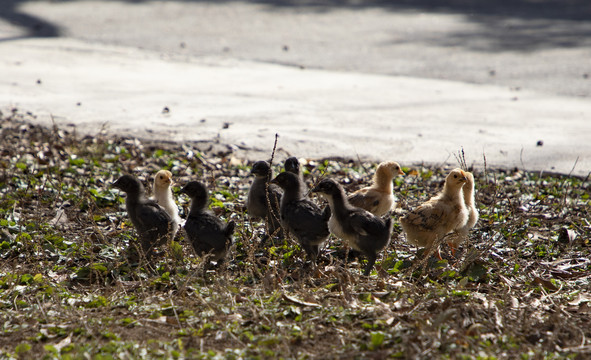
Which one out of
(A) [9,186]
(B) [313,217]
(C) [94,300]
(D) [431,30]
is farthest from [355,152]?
(D) [431,30]

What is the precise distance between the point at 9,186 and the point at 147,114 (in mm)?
3324

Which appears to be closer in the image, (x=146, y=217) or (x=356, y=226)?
(x=356, y=226)

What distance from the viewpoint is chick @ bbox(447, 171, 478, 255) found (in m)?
6.15

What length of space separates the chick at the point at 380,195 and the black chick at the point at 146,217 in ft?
5.88

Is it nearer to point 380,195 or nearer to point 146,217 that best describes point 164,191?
point 146,217

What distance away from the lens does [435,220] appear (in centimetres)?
604

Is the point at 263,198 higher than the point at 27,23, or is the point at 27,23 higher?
the point at 27,23

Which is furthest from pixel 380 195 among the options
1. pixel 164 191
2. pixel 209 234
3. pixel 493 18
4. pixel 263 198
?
pixel 493 18

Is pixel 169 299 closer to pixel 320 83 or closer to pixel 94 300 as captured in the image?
pixel 94 300

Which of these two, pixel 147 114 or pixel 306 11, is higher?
pixel 306 11

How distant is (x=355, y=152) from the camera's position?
8789 mm

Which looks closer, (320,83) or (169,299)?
(169,299)

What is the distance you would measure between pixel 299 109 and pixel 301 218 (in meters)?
5.40

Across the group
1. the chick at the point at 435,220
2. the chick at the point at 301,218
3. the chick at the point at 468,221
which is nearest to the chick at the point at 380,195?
the chick at the point at 435,220
